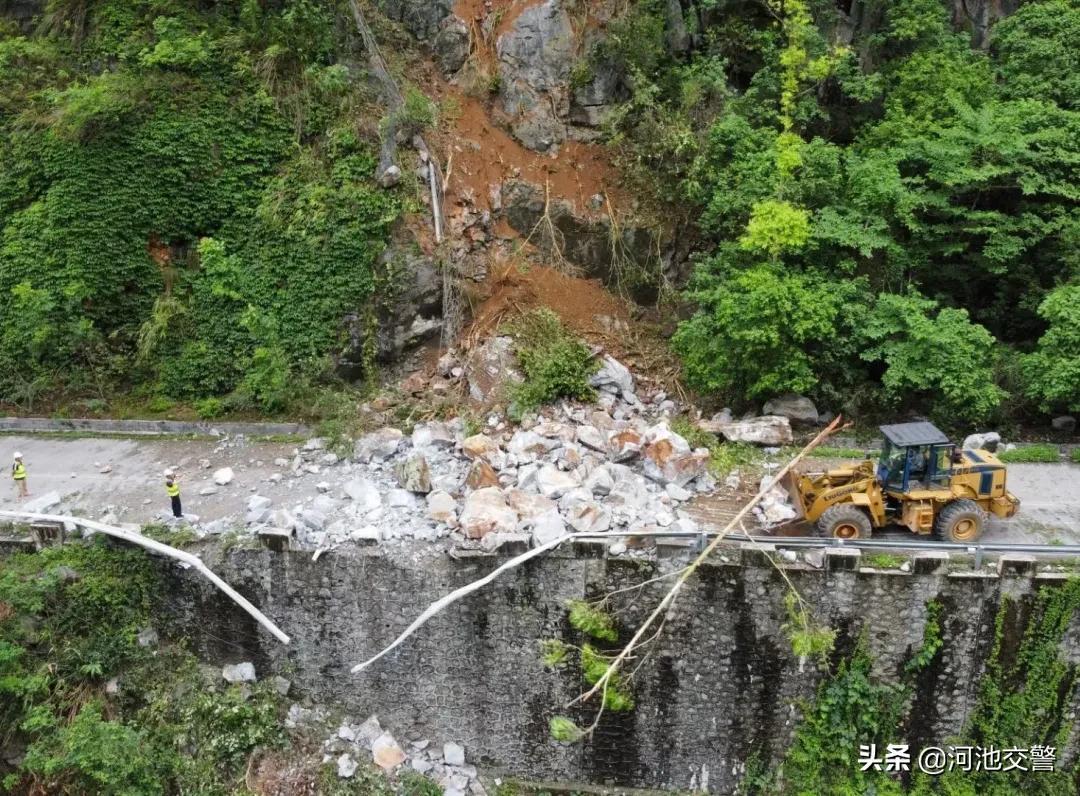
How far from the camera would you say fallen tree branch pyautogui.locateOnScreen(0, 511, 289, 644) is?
9.13 m

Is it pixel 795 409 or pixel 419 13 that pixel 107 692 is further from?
pixel 419 13

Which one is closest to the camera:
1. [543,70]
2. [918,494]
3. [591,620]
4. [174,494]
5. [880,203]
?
[591,620]

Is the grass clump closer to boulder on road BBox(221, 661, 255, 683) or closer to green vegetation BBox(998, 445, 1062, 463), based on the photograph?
boulder on road BBox(221, 661, 255, 683)

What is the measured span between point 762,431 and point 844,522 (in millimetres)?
2484

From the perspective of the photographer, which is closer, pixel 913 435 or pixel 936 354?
pixel 913 435

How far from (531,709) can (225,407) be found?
760 cm

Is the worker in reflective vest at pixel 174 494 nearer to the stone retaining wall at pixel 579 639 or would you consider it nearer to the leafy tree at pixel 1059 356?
the stone retaining wall at pixel 579 639

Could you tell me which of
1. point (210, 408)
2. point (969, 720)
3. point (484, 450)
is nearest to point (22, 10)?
point (210, 408)

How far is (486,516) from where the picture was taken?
964 centimetres

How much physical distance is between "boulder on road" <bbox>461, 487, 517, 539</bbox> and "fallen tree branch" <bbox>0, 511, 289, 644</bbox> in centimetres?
261

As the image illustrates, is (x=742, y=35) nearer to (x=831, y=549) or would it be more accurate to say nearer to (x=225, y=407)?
(x=831, y=549)

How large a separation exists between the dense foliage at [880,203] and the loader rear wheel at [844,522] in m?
2.63

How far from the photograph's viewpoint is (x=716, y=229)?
12.8 metres

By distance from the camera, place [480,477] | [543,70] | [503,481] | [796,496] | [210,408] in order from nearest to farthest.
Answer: [796,496] < [480,477] < [503,481] < [210,408] < [543,70]
